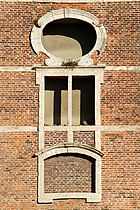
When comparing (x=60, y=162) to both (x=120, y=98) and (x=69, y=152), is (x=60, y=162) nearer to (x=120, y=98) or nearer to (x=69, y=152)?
(x=69, y=152)

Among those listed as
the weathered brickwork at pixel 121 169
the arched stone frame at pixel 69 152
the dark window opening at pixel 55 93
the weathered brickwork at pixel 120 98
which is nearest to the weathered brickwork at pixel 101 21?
the weathered brickwork at pixel 120 98

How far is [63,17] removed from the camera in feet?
45.1

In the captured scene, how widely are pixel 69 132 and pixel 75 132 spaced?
6.6 inches

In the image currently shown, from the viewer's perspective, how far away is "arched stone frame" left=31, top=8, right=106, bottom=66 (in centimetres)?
1360

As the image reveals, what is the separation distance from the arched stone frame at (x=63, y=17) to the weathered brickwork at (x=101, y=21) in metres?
0.15

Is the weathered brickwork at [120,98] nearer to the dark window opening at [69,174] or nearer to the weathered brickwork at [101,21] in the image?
the weathered brickwork at [101,21]

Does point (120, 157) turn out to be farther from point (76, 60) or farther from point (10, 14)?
point (10, 14)

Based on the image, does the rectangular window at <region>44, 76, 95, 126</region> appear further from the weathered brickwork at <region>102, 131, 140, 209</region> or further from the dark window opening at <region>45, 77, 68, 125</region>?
the weathered brickwork at <region>102, 131, 140, 209</region>

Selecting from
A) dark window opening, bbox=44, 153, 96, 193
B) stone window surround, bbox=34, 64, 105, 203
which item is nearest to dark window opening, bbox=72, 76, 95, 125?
stone window surround, bbox=34, 64, 105, 203

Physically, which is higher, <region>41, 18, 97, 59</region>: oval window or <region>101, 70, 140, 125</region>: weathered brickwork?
<region>41, 18, 97, 59</region>: oval window

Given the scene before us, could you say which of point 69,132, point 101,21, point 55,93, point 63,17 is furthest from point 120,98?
point 63,17

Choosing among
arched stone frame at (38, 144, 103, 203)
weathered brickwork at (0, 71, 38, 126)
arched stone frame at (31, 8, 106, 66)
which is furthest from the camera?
arched stone frame at (31, 8, 106, 66)

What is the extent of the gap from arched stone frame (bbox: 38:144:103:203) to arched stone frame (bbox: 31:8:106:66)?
242cm

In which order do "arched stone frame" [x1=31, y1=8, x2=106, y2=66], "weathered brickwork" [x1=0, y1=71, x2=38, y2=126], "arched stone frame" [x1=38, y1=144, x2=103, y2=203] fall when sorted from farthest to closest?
"arched stone frame" [x1=31, y1=8, x2=106, y2=66] < "weathered brickwork" [x1=0, y1=71, x2=38, y2=126] < "arched stone frame" [x1=38, y1=144, x2=103, y2=203]
